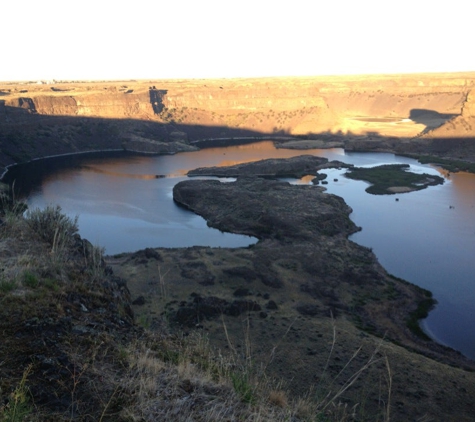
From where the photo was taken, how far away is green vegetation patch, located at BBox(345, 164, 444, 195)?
57.0 metres

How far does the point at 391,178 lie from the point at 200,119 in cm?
6845

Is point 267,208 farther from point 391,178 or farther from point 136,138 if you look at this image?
point 136,138

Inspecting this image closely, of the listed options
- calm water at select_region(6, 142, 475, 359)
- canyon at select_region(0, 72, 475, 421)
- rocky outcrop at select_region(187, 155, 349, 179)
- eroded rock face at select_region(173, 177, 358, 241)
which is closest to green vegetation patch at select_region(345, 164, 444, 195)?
calm water at select_region(6, 142, 475, 359)

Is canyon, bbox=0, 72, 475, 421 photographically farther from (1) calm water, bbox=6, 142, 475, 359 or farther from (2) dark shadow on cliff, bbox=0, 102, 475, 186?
(1) calm water, bbox=6, 142, 475, 359

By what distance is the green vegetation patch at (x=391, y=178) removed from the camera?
5697 cm

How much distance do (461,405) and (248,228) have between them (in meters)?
27.0

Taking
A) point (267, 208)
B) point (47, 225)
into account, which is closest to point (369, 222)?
point (267, 208)

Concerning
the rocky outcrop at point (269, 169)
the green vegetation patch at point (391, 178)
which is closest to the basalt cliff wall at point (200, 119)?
the green vegetation patch at point (391, 178)

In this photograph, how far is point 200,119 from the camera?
119125 millimetres

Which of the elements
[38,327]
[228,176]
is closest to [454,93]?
[228,176]

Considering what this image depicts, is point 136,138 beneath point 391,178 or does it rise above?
above

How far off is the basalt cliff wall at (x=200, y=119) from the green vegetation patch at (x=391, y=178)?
18909 mm

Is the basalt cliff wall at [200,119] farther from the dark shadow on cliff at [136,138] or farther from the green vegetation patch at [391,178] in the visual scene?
the green vegetation patch at [391,178]

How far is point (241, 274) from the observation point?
2797 centimetres
